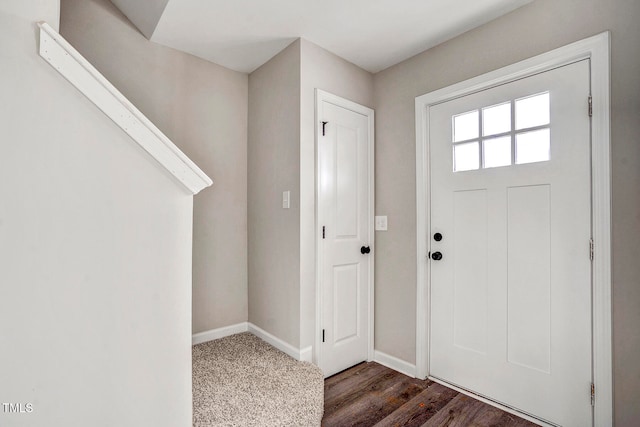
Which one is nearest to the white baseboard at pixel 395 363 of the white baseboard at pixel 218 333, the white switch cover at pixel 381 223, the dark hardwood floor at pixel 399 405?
the dark hardwood floor at pixel 399 405

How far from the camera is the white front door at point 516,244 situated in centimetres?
158

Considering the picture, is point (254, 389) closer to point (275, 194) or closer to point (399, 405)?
point (399, 405)

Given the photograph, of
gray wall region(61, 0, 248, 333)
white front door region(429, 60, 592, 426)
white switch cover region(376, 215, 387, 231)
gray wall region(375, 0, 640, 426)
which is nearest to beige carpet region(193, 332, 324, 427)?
gray wall region(61, 0, 248, 333)

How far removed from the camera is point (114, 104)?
107 centimetres

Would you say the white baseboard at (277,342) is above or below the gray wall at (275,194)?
below

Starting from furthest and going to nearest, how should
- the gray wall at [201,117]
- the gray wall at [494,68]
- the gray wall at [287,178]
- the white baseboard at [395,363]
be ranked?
the white baseboard at [395,363] → the gray wall at [287,178] → the gray wall at [201,117] → the gray wall at [494,68]

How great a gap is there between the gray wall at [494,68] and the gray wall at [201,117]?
46.1 inches

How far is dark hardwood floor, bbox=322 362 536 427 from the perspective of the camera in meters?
1.70

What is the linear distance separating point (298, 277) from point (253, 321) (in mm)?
773

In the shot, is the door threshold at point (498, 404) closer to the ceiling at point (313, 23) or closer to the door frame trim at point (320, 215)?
the door frame trim at point (320, 215)

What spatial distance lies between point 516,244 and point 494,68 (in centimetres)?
106

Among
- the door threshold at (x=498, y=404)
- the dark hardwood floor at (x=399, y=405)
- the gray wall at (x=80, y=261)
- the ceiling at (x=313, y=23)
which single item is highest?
the ceiling at (x=313, y=23)

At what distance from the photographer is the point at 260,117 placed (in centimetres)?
249

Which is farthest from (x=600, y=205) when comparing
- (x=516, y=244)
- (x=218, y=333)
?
(x=218, y=333)
